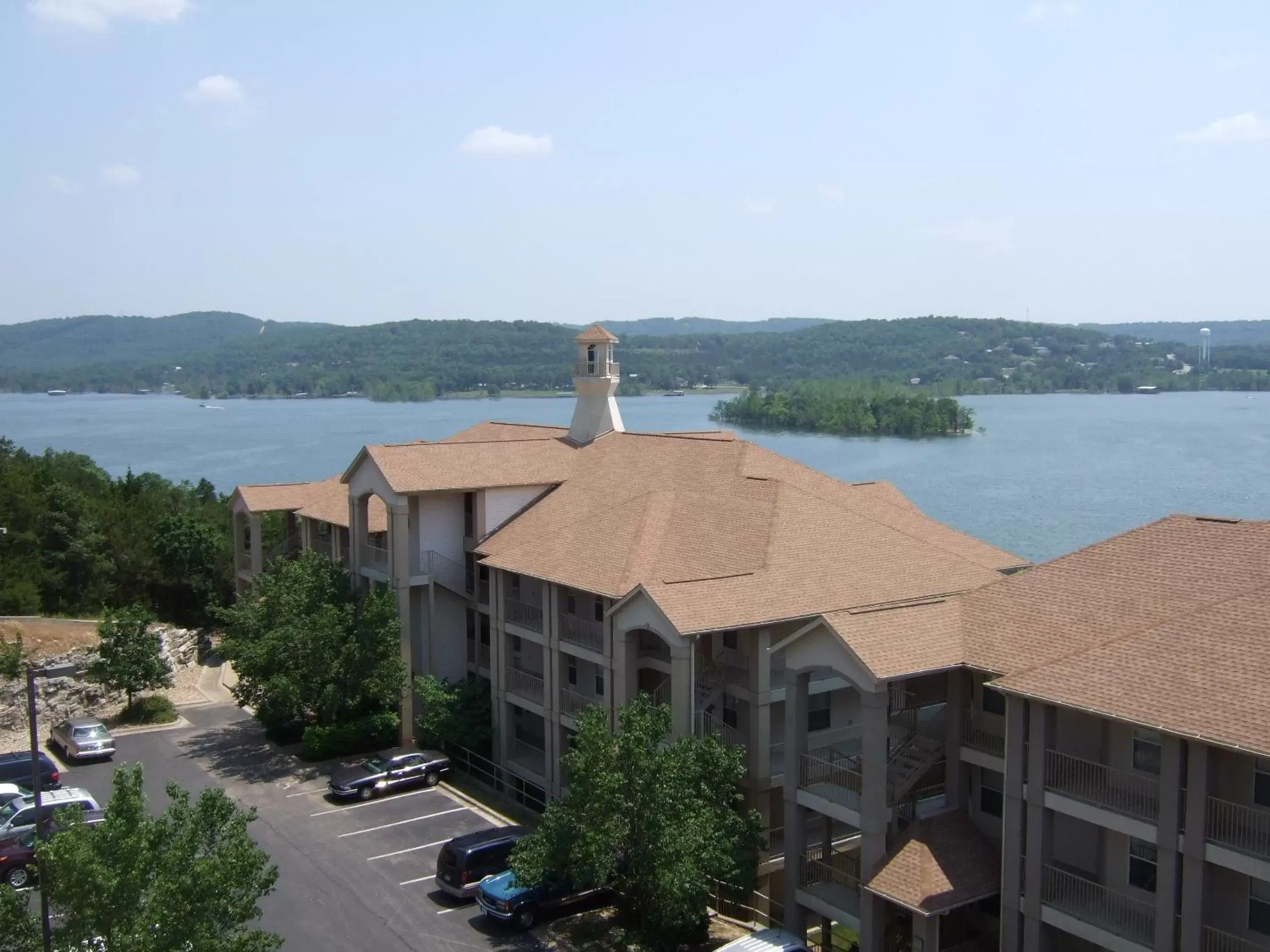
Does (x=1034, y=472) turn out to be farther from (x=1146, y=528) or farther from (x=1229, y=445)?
(x=1146, y=528)

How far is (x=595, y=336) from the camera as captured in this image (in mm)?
46969

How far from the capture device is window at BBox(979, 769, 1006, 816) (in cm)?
2473

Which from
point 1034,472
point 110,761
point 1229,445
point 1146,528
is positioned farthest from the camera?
point 1229,445

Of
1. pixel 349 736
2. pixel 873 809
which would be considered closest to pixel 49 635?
pixel 349 736

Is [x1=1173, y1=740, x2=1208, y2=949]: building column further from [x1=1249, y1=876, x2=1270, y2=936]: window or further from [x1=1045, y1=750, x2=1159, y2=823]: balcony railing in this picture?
[x1=1249, y1=876, x2=1270, y2=936]: window

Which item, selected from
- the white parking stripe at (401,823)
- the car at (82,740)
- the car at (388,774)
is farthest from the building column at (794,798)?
the car at (82,740)

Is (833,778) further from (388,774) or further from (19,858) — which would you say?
(19,858)

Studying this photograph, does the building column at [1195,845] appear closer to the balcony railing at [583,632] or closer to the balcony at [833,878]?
the balcony at [833,878]

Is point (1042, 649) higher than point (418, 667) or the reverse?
higher

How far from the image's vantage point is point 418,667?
40531 millimetres

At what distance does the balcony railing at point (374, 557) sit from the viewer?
41406 millimetres

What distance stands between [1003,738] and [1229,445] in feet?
463

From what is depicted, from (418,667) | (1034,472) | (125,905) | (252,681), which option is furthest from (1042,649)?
(1034,472)

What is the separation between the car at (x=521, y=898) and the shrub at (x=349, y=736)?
12.2 metres
